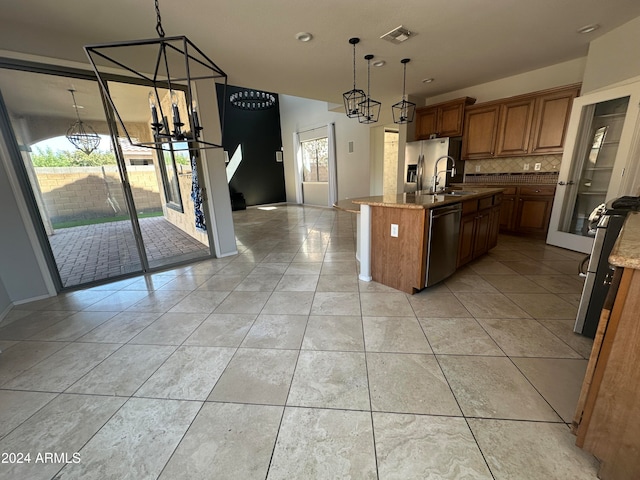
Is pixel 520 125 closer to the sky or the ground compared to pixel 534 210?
closer to the sky

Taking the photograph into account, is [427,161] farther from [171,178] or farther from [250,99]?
[171,178]

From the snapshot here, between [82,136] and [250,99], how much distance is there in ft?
13.7

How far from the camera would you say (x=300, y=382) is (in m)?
1.52

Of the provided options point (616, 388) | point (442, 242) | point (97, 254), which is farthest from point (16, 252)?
point (616, 388)

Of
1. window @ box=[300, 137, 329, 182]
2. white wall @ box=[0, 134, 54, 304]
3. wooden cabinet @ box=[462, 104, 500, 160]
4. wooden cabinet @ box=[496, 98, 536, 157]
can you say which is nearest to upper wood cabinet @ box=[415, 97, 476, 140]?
wooden cabinet @ box=[462, 104, 500, 160]

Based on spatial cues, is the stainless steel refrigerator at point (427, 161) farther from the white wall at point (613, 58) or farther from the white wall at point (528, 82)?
the white wall at point (613, 58)

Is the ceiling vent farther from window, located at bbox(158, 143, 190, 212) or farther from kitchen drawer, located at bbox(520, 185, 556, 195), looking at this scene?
window, located at bbox(158, 143, 190, 212)

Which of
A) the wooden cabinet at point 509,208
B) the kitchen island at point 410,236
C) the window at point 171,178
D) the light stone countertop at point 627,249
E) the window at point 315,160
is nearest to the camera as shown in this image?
the light stone countertop at point 627,249

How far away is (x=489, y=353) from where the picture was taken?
1698 millimetres

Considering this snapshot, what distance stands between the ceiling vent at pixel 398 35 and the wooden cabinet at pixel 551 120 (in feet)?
8.25

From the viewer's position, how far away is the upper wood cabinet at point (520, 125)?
3.67m

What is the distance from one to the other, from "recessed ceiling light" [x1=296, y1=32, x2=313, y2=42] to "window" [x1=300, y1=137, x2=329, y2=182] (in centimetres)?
509

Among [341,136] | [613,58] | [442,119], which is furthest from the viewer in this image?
[341,136]

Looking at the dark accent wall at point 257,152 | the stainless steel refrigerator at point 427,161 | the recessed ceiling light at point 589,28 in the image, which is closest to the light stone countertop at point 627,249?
the recessed ceiling light at point 589,28
